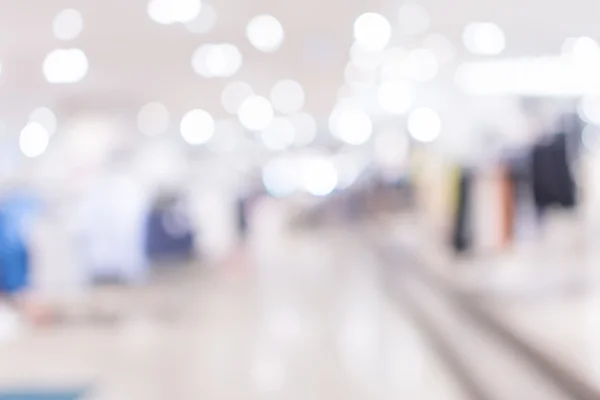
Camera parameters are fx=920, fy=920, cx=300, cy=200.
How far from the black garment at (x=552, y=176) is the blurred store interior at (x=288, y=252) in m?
0.02

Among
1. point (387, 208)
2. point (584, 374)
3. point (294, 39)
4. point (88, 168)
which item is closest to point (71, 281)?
point (88, 168)

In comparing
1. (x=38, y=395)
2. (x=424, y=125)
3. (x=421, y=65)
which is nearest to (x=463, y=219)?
(x=421, y=65)

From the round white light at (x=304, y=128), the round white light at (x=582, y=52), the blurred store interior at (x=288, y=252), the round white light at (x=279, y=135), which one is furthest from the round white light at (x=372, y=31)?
the round white light at (x=279, y=135)

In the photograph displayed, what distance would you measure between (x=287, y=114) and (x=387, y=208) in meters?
6.63

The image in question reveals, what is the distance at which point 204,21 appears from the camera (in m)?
8.51

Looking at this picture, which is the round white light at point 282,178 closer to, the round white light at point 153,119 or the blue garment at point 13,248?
the round white light at point 153,119

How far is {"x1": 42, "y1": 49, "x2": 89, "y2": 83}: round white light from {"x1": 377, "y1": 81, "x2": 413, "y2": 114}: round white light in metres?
5.10

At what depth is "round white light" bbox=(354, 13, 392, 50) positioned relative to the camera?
845 cm

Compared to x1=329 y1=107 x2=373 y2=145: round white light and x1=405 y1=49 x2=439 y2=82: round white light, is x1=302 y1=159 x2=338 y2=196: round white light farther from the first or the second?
x1=405 y1=49 x2=439 y2=82: round white light

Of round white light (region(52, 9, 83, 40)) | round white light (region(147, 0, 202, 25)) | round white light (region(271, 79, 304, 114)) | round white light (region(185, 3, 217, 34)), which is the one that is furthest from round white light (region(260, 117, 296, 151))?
round white light (region(52, 9, 83, 40))

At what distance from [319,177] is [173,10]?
19.9 meters

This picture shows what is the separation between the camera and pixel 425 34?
9352 mm

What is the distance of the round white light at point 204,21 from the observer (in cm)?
800

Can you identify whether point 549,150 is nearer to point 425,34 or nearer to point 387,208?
point 425,34
